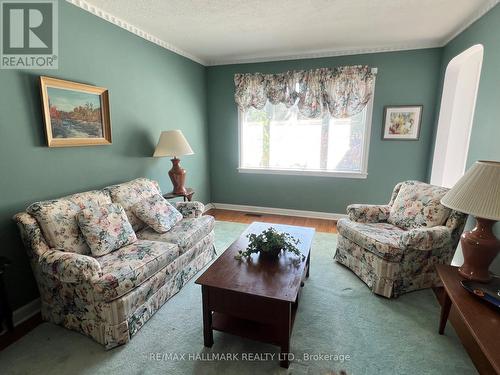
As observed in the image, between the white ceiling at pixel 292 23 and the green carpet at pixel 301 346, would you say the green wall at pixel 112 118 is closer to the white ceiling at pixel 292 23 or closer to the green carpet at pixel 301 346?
the white ceiling at pixel 292 23

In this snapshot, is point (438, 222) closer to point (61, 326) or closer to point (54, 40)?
point (61, 326)

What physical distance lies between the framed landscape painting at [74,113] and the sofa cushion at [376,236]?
8.60ft

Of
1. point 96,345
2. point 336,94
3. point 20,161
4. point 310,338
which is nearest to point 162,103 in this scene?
point 20,161

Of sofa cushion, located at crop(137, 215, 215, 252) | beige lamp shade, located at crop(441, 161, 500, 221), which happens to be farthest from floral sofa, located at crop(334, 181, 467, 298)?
sofa cushion, located at crop(137, 215, 215, 252)

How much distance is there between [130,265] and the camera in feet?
6.06

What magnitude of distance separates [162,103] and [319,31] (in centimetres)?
215

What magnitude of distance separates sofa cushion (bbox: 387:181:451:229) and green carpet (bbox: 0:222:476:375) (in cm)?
67

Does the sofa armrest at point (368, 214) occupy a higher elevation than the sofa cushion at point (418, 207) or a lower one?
lower

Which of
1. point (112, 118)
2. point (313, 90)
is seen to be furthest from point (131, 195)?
point (313, 90)

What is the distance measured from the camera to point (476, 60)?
3.01 meters

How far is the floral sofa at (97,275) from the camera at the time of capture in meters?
1.68

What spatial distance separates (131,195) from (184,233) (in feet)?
2.21

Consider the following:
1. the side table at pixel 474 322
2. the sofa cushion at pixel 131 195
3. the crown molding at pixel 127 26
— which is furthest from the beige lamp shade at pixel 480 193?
the crown molding at pixel 127 26

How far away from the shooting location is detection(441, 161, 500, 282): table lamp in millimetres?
1536
